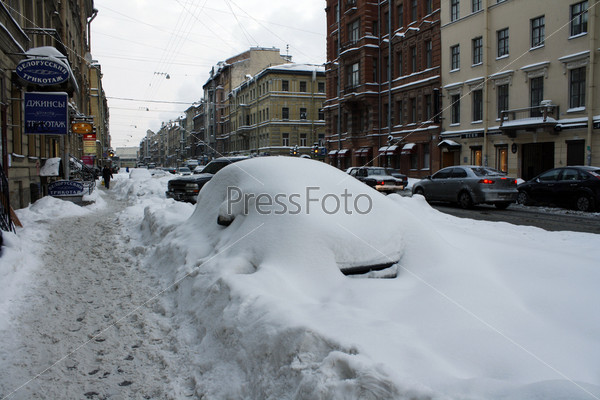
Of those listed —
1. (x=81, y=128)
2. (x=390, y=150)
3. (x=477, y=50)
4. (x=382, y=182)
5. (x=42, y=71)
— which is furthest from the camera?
(x=390, y=150)

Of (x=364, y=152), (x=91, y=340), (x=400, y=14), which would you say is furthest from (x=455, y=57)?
(x=91, y=340)

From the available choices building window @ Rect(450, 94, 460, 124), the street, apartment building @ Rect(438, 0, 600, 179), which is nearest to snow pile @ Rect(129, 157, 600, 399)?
the street

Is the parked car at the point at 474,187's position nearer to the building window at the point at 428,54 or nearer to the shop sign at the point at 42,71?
the shop sign at the point at 42,71

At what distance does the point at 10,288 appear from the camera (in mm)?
5359

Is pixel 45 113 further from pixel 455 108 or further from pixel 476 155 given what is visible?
pixel 455 108

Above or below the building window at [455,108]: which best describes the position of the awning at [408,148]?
below

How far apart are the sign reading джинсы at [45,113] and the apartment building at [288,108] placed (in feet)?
153

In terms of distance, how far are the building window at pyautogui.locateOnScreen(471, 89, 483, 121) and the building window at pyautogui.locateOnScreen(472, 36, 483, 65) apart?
1918 millimetres

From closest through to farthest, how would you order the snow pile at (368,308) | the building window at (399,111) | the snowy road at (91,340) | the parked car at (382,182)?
the snow pile at (368,308), the snowy road at (91,340), the parked car at (382,182), the building window at (399,111)

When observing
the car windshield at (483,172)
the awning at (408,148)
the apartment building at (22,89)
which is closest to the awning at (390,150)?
the awning at (408,148)

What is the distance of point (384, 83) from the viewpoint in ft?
127

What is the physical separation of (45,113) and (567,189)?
1676 centimetres

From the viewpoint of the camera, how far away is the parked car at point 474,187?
15.7 m

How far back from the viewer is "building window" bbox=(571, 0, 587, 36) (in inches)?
884
